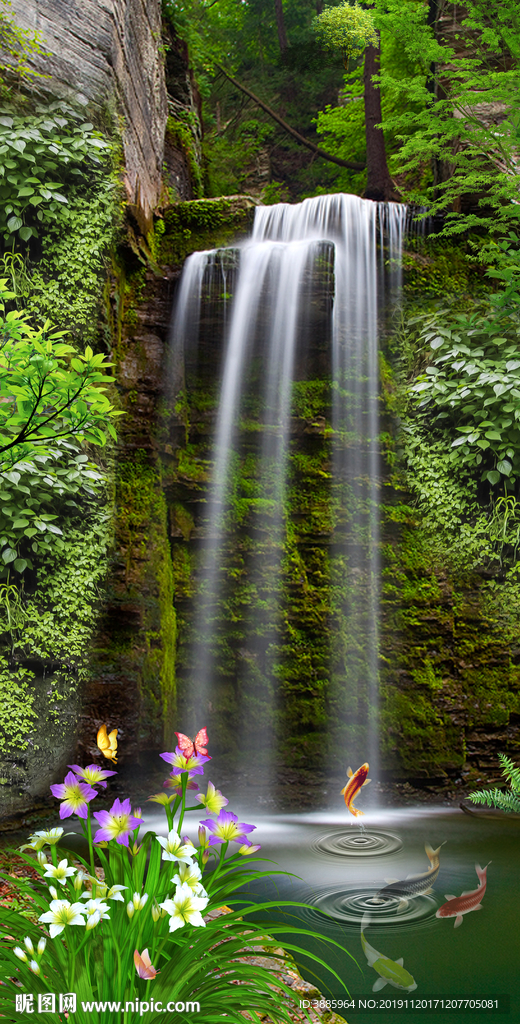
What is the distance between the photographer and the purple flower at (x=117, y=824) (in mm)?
1628

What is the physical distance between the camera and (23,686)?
4.69m

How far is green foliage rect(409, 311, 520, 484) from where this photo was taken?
5930mm

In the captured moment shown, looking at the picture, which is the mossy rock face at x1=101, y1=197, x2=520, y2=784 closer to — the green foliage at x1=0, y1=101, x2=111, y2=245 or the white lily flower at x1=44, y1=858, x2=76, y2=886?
the green foliage at x1=0, y1=101, x2=111, y2=245

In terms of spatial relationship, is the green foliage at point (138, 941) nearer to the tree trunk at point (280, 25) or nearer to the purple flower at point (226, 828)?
the purple flower at point (226, 828)

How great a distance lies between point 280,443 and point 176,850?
5309mm

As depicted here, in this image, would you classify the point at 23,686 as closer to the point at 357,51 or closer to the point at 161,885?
the point at 161,885

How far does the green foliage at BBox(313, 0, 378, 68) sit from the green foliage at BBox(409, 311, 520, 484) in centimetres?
615

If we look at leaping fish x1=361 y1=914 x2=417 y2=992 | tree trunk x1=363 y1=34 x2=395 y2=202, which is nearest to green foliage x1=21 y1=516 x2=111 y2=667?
leaping fish x1=361 y1=914 x2=417 y2=992

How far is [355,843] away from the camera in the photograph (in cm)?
443

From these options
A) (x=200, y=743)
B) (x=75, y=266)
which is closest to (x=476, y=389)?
(x=75, y=266)

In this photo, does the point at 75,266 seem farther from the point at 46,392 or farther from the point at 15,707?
the point at 15,707

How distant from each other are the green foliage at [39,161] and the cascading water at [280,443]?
1.59m

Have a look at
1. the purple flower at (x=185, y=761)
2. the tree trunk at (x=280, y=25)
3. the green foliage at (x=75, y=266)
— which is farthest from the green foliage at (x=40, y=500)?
the tree trunk at (x=280, y=25)

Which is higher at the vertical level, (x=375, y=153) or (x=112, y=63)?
(x=375, y=153)
